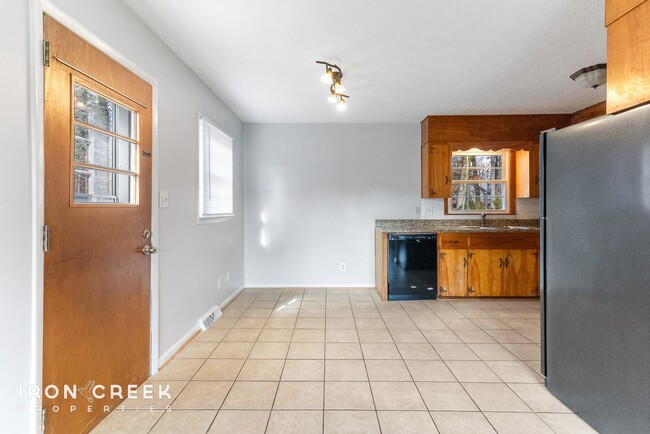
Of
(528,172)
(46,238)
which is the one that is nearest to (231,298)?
(46,238)

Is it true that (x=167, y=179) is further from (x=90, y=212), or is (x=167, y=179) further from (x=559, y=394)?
(x=559, y=394)

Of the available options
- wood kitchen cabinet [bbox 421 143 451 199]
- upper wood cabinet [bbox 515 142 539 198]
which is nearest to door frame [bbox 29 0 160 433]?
wood kitchen cabinet [bbox 421 143 451 199]

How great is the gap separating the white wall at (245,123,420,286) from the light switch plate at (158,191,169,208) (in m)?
2.21

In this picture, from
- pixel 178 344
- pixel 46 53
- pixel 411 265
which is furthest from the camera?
pixel 411 265

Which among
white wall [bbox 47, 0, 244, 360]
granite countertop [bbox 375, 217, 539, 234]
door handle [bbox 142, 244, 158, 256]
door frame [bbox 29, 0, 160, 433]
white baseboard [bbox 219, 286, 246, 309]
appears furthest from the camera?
granite countertop [bbox 375, 217, 539, 234]

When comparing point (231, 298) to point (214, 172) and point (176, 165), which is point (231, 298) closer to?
point (214, 172)

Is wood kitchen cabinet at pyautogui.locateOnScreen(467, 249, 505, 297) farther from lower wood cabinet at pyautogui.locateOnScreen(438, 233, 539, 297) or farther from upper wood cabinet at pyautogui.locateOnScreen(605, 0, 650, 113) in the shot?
upper wood cabinet at pyautogui.locateOnScreen(605, 0, 650, 113)

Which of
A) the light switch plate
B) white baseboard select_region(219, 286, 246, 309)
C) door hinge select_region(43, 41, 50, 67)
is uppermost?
door hinge select_region(43, 41, 50, 67)

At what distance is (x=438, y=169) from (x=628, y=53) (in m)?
2.88

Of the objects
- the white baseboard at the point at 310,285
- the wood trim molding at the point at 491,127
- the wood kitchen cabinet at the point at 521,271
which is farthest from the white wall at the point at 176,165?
the wood kitchen cabinet at the point at 521,271

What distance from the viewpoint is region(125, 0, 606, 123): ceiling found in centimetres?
193

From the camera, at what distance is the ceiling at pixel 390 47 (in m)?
1.93

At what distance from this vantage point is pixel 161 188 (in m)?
2.28

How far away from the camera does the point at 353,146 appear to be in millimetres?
4555
